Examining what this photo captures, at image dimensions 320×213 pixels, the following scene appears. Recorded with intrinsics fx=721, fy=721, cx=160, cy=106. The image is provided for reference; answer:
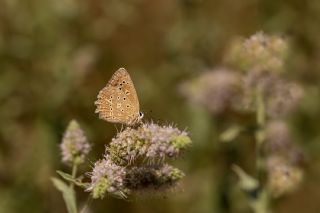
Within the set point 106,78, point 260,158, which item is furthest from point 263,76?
point 106,78

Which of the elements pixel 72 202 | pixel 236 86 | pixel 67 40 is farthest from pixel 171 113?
pixel 72 202

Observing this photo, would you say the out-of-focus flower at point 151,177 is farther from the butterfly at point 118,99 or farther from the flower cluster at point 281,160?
the flower cluster at point 281,160

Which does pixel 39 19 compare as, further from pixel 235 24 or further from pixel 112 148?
pixel 112 148

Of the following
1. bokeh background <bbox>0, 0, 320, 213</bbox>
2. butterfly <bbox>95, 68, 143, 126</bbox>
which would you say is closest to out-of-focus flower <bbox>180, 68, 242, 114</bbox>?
bokeh background <bbox>0, 0, 320, 213</bbox>

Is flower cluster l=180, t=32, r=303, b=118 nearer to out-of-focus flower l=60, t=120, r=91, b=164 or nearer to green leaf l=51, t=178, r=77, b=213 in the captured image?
out-of-focus flower l=60, t=120, r=91, b=164

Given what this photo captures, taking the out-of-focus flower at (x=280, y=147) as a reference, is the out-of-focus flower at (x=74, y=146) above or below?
below

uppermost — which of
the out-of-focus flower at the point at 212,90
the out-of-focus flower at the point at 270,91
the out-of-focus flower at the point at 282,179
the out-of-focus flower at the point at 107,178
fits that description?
the out-of-focus flower at the point at 212,90

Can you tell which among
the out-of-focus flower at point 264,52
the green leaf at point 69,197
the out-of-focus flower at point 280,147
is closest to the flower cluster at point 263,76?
the out-of-focus flower at point 264,52

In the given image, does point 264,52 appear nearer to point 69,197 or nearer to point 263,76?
point 263,76
